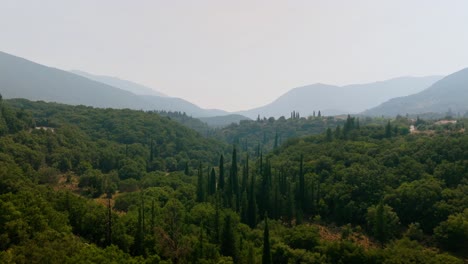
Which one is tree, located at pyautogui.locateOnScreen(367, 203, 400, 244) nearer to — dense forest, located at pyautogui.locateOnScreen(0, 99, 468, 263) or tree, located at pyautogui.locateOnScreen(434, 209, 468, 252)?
dense forest, located at pyautogui.locateOnScreen(0, 99, 468, 263)

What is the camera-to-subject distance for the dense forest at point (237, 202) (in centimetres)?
3956

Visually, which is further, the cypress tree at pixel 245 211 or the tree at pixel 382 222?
the cypress tree at pixel 245 211

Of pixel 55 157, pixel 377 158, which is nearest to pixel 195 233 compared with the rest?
pixel 377 158

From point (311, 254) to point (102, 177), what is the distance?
47.5 metres

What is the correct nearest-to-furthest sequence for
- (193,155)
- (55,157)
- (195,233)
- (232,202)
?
(195,233) < (232,202) < (55,157) < (193,155)

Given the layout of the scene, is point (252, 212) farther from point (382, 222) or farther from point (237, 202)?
point (382, 222)

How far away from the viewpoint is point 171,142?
125 meters

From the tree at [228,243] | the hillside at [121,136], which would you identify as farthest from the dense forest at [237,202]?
the hillside at [121,136]

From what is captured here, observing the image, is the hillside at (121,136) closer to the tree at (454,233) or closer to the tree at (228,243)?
the tree at (228,243)

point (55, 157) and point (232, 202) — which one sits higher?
point (55, 157)

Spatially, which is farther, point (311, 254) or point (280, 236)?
point (280, 236)

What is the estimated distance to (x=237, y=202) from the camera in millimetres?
65312

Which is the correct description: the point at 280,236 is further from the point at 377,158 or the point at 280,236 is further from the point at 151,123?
the point at 151,123

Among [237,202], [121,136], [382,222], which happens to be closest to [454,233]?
[382,222]
